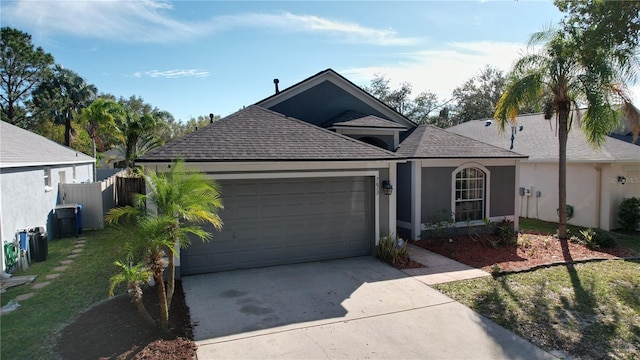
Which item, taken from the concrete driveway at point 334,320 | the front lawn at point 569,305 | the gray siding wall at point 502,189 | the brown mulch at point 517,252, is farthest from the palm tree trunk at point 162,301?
the gray siding wall at point 502,189

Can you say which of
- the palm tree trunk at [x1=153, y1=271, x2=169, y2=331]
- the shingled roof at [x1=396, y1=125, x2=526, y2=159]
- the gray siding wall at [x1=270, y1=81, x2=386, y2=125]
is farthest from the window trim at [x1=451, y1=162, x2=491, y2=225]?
the palm tree trunk at [x1=153, y1=271, x2=169, y2=331]

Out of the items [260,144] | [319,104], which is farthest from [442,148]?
[260,144]

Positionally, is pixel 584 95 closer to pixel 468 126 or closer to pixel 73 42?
pixel 468 126

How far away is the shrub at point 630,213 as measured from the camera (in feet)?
46.2

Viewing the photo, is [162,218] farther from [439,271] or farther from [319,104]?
[319,104]

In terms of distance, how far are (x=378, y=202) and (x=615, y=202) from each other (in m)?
11.0

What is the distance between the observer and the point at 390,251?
375 inches

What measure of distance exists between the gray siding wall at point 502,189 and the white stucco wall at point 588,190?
402 centimetres

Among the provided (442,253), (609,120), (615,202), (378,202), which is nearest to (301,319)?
(378,202)

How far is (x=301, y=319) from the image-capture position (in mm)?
6168

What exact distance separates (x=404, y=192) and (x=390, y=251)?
10.5ft

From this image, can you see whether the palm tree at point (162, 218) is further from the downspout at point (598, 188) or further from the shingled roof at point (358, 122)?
the downspout at point (598, 188)

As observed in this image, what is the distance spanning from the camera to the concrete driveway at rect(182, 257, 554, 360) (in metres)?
5.21

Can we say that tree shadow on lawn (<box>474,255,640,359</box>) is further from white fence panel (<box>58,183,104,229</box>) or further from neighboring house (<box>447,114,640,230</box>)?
white fence panel (<box>58,183,104,229</box>)
